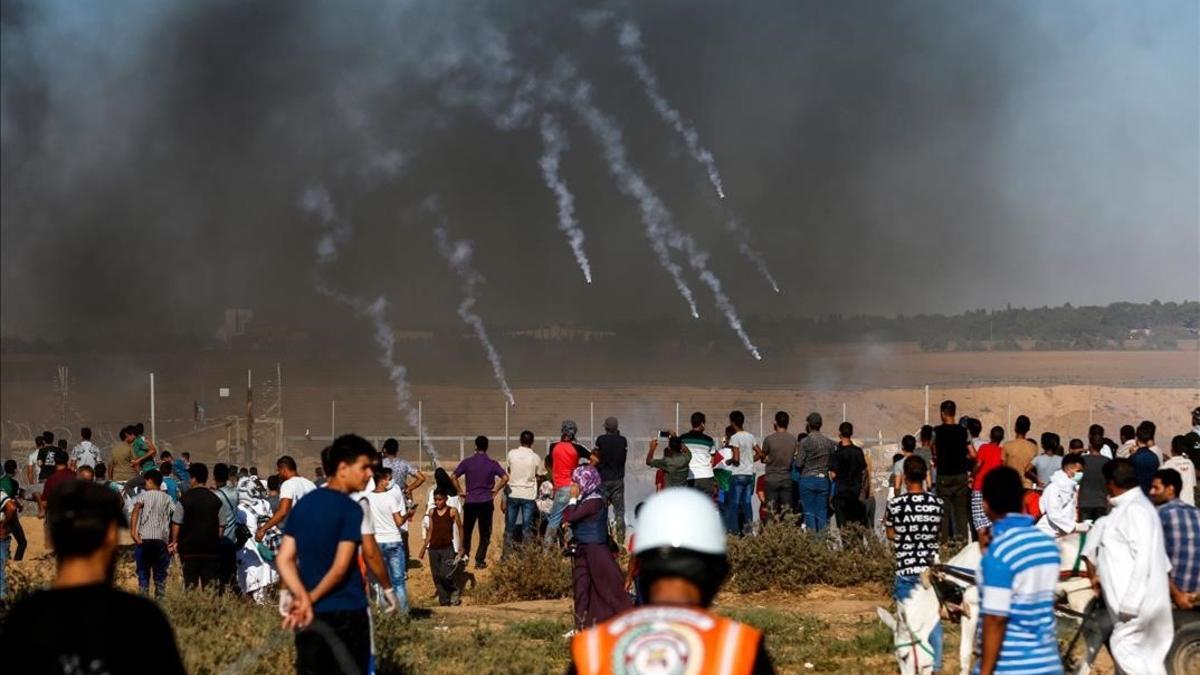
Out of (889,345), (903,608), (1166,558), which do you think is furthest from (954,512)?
(889,345)

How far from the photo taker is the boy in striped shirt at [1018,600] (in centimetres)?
655

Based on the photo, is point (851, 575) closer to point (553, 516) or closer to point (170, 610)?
point (553, 516)

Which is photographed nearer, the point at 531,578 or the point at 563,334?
the point at 531,578

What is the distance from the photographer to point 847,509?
51.8 feet

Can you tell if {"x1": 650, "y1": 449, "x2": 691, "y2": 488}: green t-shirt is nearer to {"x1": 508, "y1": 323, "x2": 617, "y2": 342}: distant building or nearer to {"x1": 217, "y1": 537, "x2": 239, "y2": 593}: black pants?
{"x1": 217, "y1": 537, "x2": 239, "y2": 593}: black pants

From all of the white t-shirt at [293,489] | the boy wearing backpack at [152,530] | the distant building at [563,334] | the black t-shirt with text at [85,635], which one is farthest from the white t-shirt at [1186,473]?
the distant building at [563,334]

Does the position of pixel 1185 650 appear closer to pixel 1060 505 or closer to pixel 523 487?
pixel 1060 505

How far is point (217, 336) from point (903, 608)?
2894 inches

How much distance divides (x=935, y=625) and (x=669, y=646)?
21.6 ft

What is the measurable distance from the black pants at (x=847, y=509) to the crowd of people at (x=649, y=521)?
0.02 metres

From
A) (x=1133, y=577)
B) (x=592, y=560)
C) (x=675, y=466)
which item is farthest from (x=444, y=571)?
(x=1133, y=577)

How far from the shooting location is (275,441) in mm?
43500

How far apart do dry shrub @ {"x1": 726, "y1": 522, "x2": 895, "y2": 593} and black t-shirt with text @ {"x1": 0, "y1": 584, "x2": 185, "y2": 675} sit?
37.5 feet

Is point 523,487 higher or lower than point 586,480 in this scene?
lower
